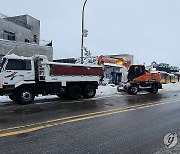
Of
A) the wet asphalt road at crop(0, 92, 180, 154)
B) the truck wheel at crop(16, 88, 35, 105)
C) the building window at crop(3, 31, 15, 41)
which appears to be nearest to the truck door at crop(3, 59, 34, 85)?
the truck wheel at crop(16, 88, 35, 105)

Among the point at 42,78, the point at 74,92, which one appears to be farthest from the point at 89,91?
the point at 42,78

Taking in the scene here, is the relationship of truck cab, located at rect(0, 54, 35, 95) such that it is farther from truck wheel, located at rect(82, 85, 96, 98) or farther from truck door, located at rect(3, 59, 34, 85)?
truck wheel, located at rect(82, 85, 96, 98)

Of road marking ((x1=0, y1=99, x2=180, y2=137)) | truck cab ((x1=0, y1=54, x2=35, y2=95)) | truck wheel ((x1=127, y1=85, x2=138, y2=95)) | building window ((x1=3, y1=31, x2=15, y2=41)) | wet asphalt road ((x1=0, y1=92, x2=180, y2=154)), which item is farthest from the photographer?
building window ((x1=3, y1=31, x2=15, y2=41))

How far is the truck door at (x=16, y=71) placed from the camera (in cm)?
1252

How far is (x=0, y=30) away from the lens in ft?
82.6

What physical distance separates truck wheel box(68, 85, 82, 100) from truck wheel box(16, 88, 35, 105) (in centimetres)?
258

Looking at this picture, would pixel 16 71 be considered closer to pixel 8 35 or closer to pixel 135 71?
pixel 135 71

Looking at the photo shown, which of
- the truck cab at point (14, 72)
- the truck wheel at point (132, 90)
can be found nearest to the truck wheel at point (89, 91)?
the truck cab at point (14, 72)

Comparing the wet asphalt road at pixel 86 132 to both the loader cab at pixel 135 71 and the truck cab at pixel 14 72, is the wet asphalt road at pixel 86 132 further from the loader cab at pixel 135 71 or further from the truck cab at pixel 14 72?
the loader cab at pixel 135 71

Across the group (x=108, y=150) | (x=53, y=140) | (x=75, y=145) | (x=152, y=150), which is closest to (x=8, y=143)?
(x=53, y=140)

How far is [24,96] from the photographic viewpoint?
12.8m

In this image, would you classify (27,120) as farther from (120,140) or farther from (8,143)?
(120,140)

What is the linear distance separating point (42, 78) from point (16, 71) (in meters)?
1.55

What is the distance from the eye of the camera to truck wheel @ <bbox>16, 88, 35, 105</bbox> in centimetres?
1268
